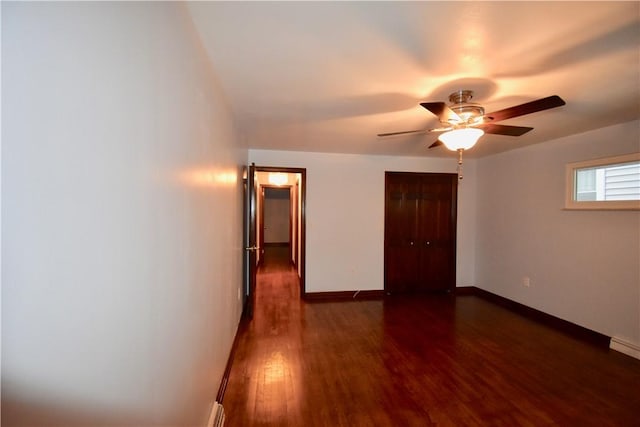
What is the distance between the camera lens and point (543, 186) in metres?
3.49

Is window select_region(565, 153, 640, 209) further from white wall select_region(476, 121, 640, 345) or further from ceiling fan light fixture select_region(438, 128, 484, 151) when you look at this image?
ceiling fan light fixture select_region(438, 128, 484, 151)

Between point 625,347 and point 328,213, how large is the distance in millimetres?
3471

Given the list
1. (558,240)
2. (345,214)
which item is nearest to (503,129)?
(558,240)

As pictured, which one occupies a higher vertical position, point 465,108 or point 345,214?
point 465,108

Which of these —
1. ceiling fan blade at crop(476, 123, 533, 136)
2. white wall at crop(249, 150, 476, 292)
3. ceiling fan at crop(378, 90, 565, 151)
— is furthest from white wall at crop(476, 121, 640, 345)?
ceiling fan at crop(378, 90, 565, 151)

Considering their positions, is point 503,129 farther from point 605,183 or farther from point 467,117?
point 605,183

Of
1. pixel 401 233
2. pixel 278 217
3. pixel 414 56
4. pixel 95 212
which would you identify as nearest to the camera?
pixel 95 212

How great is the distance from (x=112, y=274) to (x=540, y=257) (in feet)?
14.4

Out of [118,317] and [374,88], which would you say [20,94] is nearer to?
[118,317]

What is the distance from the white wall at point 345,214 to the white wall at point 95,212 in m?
3.00

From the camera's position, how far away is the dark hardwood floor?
183cm

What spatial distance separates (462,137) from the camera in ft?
6.57

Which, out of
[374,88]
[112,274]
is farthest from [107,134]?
[374,88]

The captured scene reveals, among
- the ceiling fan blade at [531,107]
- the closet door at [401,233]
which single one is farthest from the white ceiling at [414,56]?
the closet door at [401,233]
